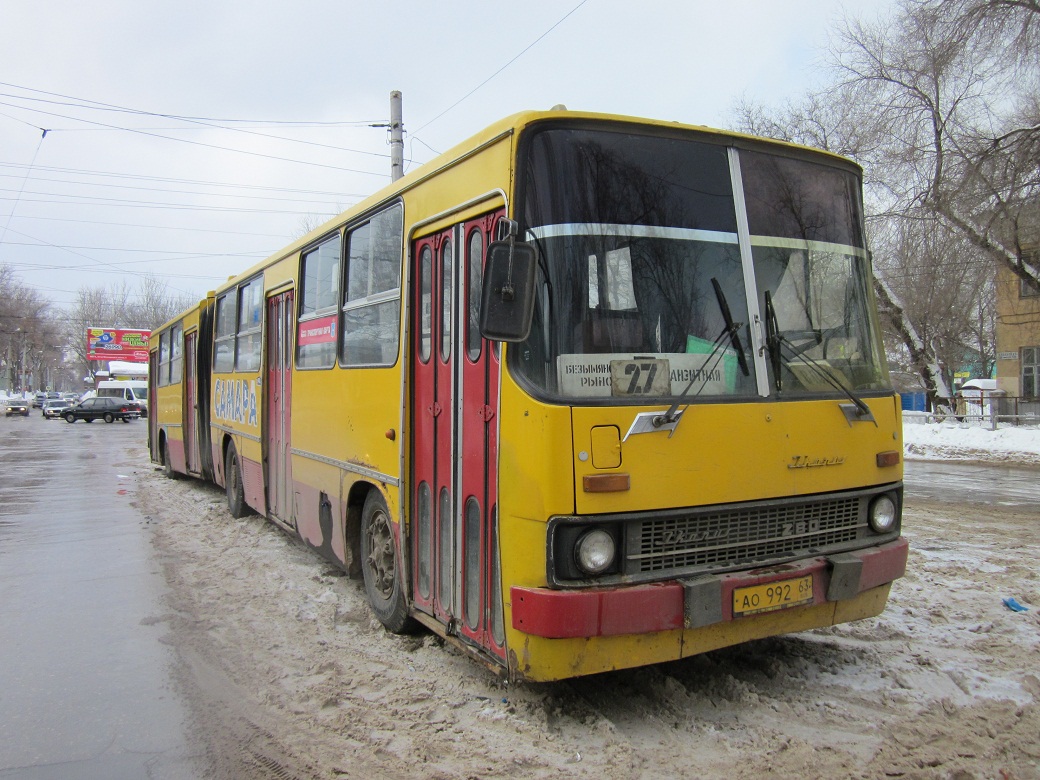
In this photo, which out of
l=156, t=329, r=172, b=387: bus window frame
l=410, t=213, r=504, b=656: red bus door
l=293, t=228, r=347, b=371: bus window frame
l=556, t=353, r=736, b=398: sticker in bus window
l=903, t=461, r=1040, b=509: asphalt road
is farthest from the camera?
l=156, t=329, r=172, b=387: bus window frame

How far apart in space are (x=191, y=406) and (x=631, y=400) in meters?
11.2

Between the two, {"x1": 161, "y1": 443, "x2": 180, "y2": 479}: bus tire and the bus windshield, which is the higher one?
the bus windshield

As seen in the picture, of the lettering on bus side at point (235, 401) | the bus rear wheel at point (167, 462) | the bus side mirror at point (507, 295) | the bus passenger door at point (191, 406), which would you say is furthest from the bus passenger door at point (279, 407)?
the bus rear wheel at point (167, 462)

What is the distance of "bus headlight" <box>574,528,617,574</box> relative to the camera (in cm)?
350

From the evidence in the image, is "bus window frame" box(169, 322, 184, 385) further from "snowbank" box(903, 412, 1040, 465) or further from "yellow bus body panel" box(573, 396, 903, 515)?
"snowbank" box(903, 412, 1040, 465)

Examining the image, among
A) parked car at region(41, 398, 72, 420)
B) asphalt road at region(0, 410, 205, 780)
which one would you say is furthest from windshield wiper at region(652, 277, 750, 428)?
parked car at region(41, 398, 72, 420)

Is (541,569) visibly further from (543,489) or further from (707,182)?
(707,182)

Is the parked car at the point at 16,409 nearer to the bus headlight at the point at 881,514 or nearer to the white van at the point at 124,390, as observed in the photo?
the white van at the point at 124,390

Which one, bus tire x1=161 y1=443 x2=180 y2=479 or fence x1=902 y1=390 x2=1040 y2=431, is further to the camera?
fence x1=902 y1=390 x2=1040 y2=431

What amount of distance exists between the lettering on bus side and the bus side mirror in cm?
592

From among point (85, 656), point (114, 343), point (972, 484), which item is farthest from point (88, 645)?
point (114, 343)

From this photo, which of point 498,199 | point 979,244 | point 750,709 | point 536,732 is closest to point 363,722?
point 536,732

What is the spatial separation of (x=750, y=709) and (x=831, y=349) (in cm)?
189

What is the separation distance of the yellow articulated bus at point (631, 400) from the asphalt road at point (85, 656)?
1526mm
